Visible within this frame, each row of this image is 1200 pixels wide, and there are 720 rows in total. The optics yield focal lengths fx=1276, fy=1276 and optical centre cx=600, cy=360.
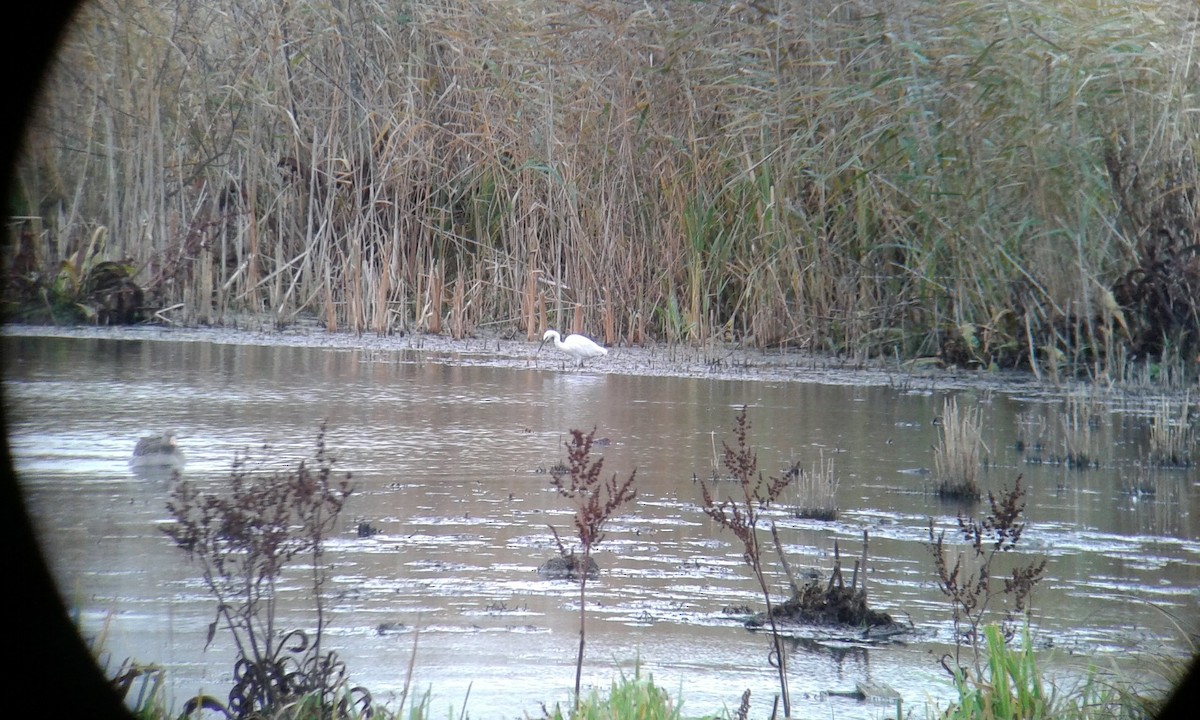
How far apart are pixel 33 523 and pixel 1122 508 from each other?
515cm

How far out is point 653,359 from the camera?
11336 millimetres

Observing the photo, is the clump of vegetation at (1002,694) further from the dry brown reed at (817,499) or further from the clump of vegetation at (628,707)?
the dry brown reed at (817,499)

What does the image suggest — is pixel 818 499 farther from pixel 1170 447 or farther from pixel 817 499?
pixel 1170 447

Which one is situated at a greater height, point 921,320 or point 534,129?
point 534,129

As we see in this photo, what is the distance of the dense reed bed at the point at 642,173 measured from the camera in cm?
1088

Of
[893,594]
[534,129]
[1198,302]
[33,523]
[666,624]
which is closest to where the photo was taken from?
[666,624]

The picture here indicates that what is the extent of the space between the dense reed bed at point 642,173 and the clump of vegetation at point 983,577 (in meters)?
5.42

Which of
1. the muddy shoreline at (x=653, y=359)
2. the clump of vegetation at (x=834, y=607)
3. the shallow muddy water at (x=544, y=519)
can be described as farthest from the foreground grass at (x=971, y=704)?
the muddy shoreline at (x=653, y=359)

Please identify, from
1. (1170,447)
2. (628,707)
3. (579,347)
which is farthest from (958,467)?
(579,347)

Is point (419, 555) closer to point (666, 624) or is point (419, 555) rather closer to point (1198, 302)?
point (666, 624)

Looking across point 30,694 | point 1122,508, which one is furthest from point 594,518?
point 1122,508

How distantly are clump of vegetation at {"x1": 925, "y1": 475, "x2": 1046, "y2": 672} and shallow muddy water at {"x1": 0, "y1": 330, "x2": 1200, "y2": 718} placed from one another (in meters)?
0.12

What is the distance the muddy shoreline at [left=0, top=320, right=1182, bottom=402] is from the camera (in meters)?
10.5

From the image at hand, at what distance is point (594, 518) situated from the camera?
11.9 feet
